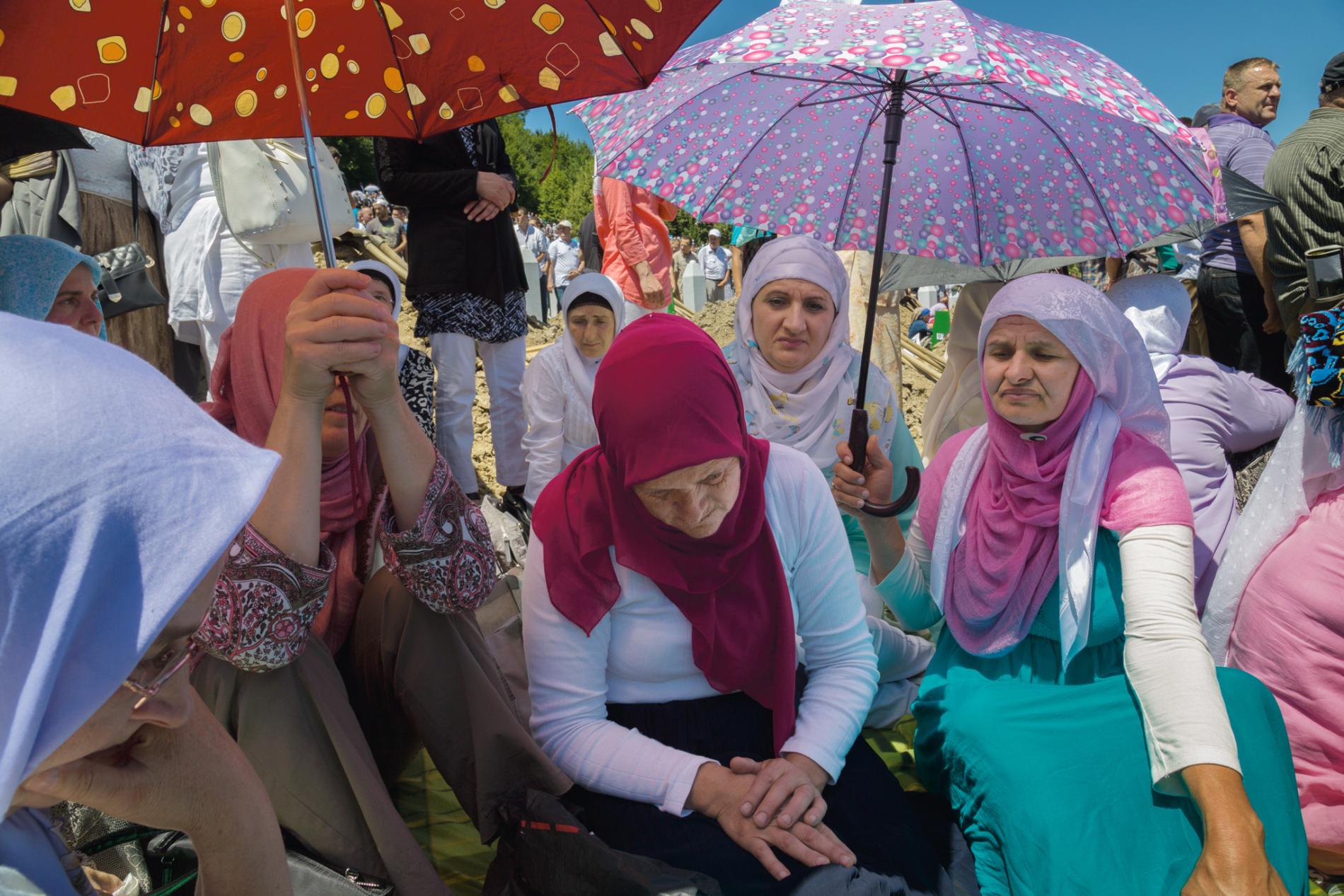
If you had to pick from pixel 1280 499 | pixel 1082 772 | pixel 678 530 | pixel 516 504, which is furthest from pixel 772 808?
pixel 516 504

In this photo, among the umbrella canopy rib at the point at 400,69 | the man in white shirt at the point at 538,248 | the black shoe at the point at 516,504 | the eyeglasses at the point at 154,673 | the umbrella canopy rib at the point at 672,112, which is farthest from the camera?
the man in white shirt at the point at 538,248

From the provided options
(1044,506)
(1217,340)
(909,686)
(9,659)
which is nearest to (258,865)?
(9,659)

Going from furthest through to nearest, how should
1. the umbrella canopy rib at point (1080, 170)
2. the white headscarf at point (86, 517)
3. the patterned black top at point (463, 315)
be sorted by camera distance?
1. the patterned black top at point (463, 315)
2. the umbrella canopy rib at point (1080, 170)
3. the white headscarf at point (86, 517)

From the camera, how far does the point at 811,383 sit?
350 centimetres

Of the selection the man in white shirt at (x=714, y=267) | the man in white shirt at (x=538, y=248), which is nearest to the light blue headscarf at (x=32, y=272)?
the man in white shirt at (x=538, y=248)

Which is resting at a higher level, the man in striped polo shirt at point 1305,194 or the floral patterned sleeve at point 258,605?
the man in striped polo shirt at point 1305,194

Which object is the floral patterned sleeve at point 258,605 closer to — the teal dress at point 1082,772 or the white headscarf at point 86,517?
the white headscarf at point 86,517

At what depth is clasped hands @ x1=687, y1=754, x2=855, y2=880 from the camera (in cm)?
177

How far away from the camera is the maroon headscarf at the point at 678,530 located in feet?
6.14

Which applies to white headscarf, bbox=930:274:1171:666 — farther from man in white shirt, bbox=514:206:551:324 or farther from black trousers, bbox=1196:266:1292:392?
man in white shirt, bbox=514:206:551:324

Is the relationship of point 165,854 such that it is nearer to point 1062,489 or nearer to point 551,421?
point 1062,489

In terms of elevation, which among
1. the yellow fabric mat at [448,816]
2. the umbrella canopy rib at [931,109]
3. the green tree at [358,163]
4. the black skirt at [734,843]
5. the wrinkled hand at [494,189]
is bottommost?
the yellow fabric mat at [448,816]

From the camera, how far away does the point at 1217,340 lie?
17.4 ft

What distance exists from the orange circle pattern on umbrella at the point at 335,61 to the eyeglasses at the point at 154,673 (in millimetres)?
1229
